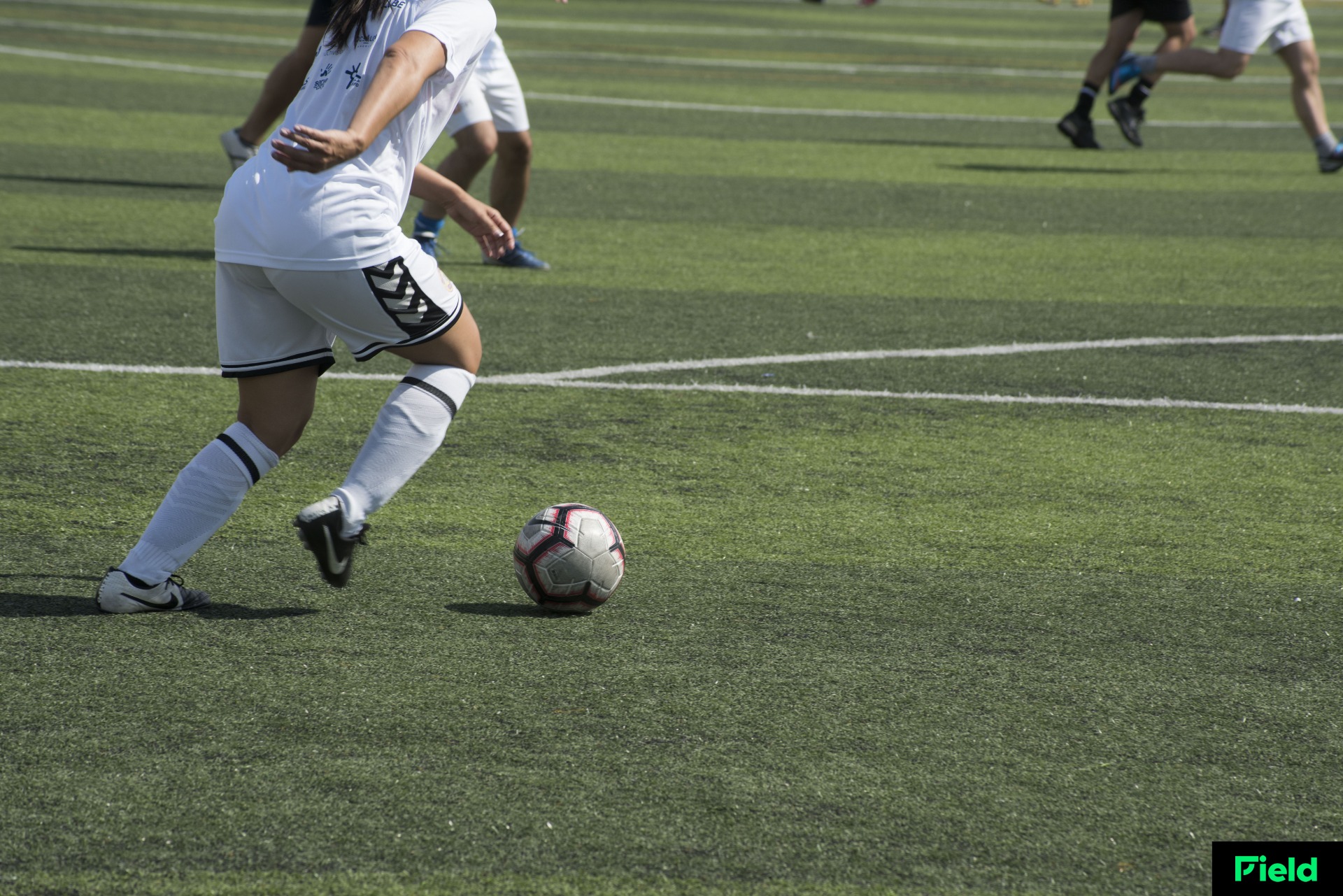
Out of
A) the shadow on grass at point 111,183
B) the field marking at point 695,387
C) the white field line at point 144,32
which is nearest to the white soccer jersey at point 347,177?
the field marking at point 695,387

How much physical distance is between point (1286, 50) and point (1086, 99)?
82.8 inches

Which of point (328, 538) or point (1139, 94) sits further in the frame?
point (1139, 94)

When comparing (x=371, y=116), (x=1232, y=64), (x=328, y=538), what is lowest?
(x=1232, y=64)

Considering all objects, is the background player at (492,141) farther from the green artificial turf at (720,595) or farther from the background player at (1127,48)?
the background player at (1127,48)

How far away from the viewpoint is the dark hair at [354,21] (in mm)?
3303

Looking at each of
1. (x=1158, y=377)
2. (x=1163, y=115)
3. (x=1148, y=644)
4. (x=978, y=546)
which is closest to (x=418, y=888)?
(x=1148, y=644)

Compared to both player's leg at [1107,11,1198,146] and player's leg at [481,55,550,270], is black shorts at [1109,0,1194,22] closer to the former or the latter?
player's leg at [1107,11,1198,146]

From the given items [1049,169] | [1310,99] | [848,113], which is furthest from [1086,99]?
[848,113]

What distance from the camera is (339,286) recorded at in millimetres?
3266

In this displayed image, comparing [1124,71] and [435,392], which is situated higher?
[435,392]

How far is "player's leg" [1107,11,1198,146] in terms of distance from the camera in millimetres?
12797

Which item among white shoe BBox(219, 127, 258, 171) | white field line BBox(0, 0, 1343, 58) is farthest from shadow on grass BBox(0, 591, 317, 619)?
white field line BBox(0, 0, 1343, 58)

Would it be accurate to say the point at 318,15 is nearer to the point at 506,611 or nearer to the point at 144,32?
the point at 506,611

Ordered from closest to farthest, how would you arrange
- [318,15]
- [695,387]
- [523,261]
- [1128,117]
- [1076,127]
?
[695,387]
[318,15]
[523,261]
[1128,117]
[1076,127]
